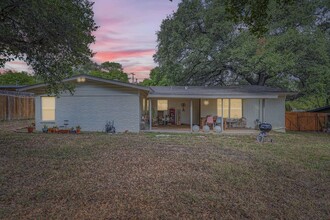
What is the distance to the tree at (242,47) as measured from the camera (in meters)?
18.1

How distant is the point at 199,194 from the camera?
4754mm

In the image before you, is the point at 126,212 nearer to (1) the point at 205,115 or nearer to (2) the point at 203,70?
(1) the point at 205,115

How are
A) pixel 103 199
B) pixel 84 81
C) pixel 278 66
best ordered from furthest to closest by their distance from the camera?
1. pixel 278 66
2. pixel 84 81
3. pixel 103 199

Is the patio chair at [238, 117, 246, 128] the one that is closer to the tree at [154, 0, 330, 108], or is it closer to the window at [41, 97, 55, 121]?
the tree at [154, 0, 330, 108]

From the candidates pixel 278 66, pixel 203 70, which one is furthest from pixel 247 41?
pixel 203 70

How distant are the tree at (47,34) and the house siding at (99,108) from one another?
4.31 m

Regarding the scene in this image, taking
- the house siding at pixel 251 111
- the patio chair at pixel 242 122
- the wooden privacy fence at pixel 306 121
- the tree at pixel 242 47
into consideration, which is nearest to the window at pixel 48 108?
the tree at pixel 242 47

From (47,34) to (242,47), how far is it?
13.6 metres

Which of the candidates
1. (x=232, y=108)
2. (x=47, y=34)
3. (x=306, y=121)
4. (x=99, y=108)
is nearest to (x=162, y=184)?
(x=47, y=34)

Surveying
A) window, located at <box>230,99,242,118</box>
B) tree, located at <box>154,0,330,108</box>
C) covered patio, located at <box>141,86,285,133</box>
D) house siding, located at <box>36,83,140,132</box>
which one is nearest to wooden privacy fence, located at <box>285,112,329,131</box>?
tree, located at <box>154,0,330,108</box>

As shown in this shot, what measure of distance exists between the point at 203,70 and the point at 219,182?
1666 centimetres

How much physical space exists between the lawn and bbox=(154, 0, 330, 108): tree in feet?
36.3

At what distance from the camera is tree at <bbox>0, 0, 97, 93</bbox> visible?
7773 mm

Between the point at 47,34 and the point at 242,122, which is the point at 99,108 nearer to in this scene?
the point at 47,34
